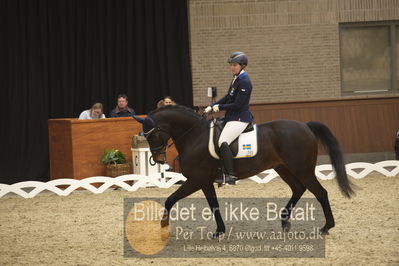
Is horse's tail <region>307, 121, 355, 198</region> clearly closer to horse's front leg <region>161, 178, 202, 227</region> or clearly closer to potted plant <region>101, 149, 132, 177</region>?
horse's front leg <region>161, 178, 202, 227</region>

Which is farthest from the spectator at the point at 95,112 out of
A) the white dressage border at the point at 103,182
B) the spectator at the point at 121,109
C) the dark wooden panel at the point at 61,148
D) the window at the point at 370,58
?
the window at the point at 370,58

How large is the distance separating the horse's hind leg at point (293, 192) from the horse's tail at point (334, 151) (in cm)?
41

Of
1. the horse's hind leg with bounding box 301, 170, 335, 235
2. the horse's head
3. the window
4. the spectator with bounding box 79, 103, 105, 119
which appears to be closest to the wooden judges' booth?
the spectator with bounding box 79, 103, 105, 119

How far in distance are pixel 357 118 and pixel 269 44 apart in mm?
2592

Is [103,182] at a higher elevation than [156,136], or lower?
lower

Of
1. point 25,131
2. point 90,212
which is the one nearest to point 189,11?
point 25,131

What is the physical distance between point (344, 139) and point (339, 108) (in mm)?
706

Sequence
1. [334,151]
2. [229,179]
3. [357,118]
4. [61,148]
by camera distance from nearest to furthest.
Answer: [229,179], [334,151], [61,148], [357,118]

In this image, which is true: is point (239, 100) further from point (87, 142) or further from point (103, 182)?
point (87, 142)

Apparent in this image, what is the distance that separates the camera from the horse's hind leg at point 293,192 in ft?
21.2

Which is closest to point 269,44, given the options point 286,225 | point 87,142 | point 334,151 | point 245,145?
point 87,142

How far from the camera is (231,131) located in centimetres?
629

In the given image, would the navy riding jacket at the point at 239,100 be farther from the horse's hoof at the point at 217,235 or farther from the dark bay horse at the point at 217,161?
the horse's hoof at the point at 217,235

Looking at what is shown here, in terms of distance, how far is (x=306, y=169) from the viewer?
6277mm
